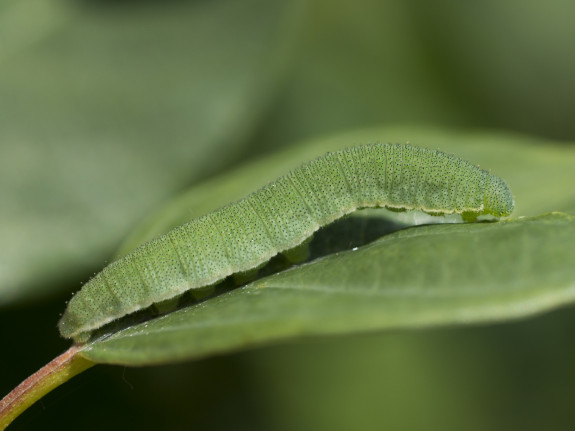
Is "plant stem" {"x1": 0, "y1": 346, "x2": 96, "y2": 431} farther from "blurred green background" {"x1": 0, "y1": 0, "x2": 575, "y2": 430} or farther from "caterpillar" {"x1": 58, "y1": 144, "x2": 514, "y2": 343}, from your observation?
"blurred green background" {"x1": 0, "y1": 0, "x2": 575, "y2": 430}

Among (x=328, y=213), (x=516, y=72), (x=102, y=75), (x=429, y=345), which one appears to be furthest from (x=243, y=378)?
(x=516, y=72)

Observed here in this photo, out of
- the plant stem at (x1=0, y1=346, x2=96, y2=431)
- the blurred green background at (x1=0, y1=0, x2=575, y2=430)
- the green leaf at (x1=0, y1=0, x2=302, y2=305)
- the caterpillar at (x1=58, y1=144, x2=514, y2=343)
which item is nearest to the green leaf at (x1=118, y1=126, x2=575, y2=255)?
the blurred green background at (x1=0, y1=0, x2=575, y2=430)

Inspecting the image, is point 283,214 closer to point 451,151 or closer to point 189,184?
point 451,151

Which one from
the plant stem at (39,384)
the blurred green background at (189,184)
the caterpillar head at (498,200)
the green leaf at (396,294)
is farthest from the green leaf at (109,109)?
the caterpillar head at (498,200)

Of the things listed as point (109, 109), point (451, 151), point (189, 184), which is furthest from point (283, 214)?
point (109, 109)

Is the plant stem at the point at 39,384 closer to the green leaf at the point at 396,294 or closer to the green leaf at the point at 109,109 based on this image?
the green leaf at the point at 396,294
